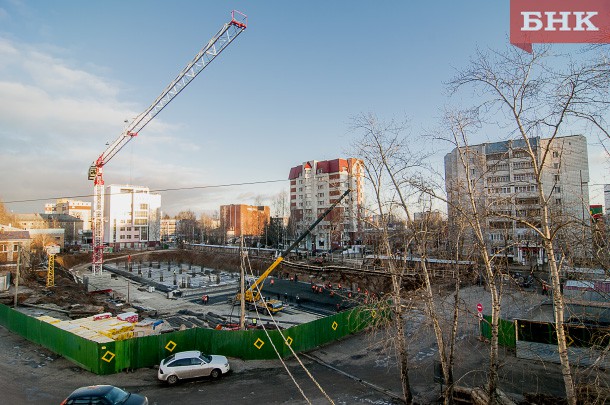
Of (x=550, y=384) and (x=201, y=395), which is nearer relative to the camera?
(x=201, y=395)

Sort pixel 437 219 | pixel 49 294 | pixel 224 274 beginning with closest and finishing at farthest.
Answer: pixel 437 219 → pixel 49 294 → pixel 224 274

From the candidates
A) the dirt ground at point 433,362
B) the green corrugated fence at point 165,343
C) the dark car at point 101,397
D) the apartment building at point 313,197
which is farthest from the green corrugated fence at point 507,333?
the apartment building at point 313,197

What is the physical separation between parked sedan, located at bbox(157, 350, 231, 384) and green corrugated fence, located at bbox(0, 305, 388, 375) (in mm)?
1581

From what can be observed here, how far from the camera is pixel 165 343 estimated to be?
14.4 meters

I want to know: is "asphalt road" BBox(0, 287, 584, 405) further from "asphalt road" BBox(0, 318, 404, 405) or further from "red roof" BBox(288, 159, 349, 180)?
"red roof" BBox(288, 159, 349, 180)

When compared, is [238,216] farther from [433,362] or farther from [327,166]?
[433,362]

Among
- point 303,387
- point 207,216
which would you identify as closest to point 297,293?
point 303,387

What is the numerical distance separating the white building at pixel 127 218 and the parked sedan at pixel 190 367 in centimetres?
7816

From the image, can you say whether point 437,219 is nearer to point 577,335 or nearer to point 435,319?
point 435,319

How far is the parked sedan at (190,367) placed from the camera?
491 inches

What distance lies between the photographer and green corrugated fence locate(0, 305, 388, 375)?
1320 cm

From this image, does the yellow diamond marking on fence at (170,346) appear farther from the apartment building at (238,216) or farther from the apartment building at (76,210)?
the apartment building at (76,210)

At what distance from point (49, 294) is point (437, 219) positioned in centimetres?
3053

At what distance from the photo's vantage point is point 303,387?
486 inches
